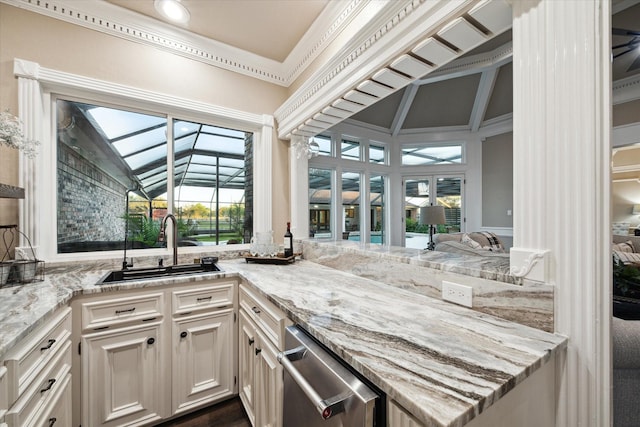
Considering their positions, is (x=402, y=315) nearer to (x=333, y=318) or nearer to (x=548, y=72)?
(x=333, y=318)

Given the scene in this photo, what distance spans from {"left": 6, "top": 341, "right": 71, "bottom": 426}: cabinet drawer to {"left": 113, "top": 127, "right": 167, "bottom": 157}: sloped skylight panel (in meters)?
1.51

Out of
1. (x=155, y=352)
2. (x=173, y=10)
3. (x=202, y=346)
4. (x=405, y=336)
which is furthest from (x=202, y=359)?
(x=173, y=10)

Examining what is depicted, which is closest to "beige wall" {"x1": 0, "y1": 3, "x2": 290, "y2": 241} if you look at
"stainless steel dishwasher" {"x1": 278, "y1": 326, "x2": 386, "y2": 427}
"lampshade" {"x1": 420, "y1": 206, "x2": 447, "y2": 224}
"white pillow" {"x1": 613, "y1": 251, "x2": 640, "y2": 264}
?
"stainless steel dishwasher" {"x1": 278, "y1": 326, "x2": 386, "y2": 427}

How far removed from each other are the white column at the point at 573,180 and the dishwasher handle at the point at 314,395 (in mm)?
719

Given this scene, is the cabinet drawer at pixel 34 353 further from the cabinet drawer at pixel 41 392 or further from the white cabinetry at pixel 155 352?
the white cabinetry at pixel 155 352

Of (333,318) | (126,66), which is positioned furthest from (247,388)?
(126,66)

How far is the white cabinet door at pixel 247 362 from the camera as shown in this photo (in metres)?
1.55

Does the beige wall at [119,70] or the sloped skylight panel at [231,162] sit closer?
the beige wall at [119,70]

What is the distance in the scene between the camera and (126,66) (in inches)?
81.6

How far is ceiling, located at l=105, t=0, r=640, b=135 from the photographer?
1.98m

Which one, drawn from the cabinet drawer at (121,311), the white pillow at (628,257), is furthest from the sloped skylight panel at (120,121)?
the white pillow at (628,257)

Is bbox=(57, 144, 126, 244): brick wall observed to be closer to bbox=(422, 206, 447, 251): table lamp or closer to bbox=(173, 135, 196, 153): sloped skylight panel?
bbox=(173, 135, 196, 153): sloped skylight panel

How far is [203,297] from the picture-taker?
1.77 meters

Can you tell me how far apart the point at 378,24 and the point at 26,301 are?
2.22m
